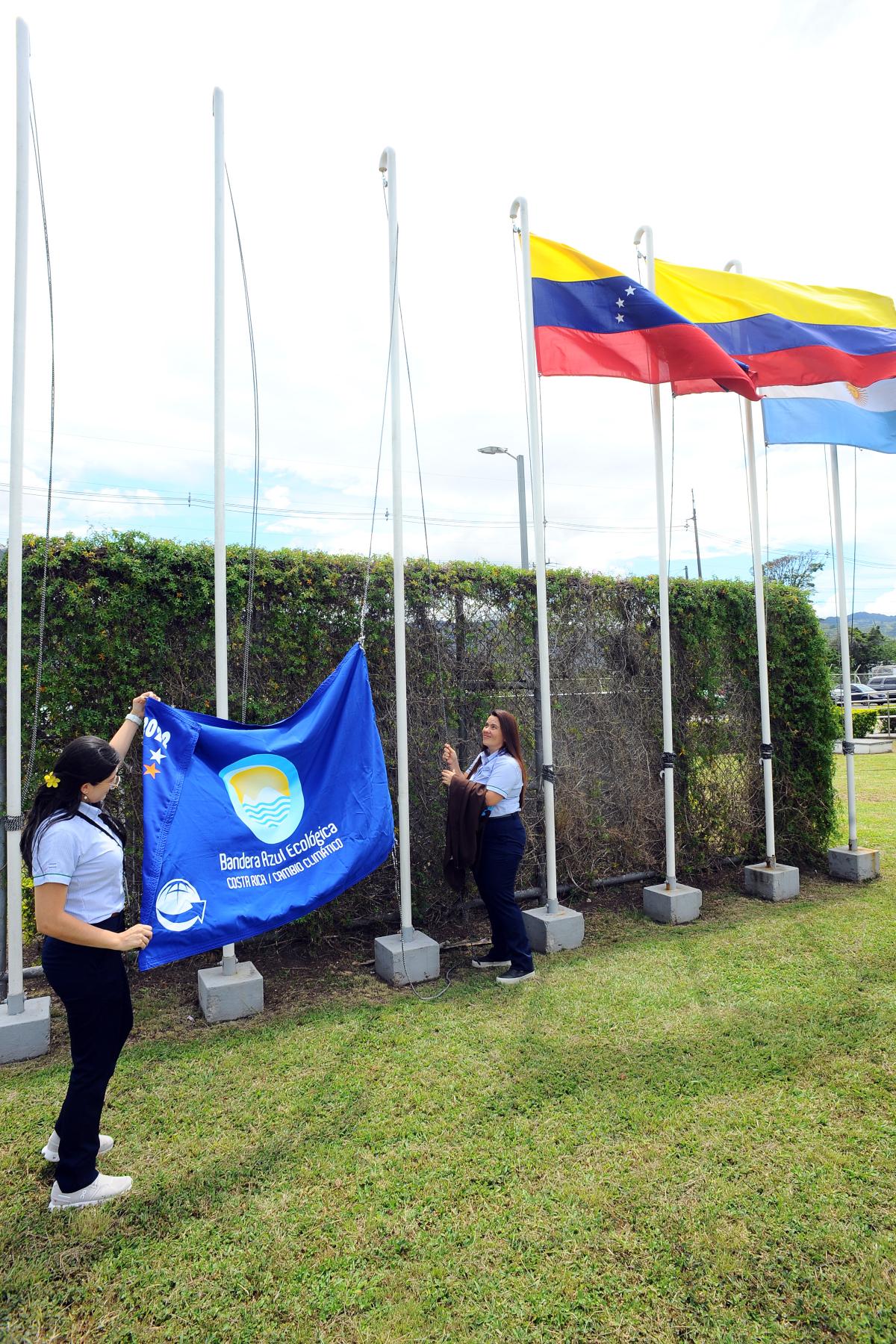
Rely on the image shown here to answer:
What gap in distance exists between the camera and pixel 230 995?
491 centimetres

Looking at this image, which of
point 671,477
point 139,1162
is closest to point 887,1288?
point 139,1162

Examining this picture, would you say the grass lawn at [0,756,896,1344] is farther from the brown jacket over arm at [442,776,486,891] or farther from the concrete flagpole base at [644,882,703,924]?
the concrete flagpole base at [644,882,703,924]

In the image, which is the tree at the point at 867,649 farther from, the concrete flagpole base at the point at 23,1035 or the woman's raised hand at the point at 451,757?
the concrete flagpole base at the point at 23,1035

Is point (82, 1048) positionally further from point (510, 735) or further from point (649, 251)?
point (649, 251)

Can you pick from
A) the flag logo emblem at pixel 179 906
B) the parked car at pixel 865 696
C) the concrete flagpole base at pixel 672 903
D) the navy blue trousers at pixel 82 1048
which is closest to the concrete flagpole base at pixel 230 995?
the flag logo emblem at pixel 179 906

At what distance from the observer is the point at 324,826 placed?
16.2 ft

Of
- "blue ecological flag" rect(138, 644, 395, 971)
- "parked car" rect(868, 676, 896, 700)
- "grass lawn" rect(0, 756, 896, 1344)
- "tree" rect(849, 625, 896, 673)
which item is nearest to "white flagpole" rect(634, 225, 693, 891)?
"grass lawn" rect(0, 756, 896, 1344)

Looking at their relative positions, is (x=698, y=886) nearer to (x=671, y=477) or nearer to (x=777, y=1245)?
(x=671, y=477)

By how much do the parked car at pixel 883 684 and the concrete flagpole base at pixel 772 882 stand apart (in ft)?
124

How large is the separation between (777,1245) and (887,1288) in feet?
1.17

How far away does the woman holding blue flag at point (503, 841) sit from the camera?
5535 millimetres

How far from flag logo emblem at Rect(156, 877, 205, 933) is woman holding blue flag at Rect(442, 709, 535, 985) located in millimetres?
Answer: 1967

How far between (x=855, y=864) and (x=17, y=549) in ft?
25.6

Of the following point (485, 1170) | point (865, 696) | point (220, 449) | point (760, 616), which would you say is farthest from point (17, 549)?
point (865, 696)
